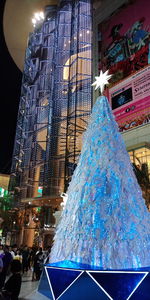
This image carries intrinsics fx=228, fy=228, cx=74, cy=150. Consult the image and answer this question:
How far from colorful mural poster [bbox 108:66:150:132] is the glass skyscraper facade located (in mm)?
7879

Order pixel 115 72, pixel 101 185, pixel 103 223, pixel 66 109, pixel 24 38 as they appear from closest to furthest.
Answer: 1. pixel 103 223
2. pixel 101 185
3. pixel 115 72
4. pixel 66 109
5. pixel 24 38

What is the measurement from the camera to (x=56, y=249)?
11.3 feet

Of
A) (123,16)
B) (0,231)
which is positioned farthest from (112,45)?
(0,231)

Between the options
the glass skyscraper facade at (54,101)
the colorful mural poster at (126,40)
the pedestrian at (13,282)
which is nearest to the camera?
the pedestrian at (13,282)

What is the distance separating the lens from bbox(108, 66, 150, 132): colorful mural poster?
45.1 ft

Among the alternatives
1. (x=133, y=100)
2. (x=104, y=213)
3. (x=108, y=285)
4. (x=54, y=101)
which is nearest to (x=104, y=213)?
(x=104, y=213)

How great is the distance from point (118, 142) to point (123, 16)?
17223mm

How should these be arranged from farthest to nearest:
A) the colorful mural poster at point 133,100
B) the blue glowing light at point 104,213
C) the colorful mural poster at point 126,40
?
the colorful mural poster at point 126,40, the colorful mural poster at point 133,100, the blue glowing light at point 104,213

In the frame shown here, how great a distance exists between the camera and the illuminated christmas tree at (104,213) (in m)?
2.98

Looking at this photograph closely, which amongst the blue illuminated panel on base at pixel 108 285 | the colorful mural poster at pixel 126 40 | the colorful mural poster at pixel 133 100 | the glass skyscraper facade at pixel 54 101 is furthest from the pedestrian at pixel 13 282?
the glass skyscraper facade at pixel 54 101

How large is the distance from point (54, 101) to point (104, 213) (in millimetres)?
23509

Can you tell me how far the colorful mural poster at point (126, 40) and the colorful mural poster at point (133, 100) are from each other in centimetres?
66

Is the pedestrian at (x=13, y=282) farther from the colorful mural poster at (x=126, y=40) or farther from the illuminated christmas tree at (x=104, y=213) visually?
the colorful mural poster at (x=126, y=40)

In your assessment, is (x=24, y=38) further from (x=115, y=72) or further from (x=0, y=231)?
(x=0, y=231)
